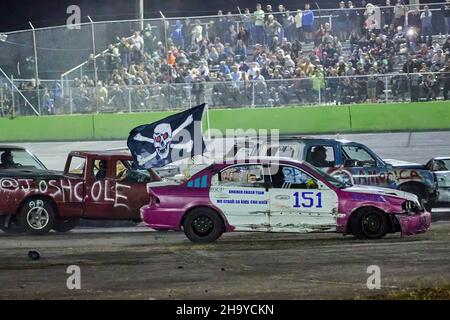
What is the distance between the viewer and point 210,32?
27.5 meters

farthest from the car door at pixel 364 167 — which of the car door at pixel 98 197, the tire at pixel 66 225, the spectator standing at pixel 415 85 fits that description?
the spectator standing at pixel 415 85

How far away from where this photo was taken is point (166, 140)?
1591cm

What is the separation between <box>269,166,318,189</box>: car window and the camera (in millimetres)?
14273

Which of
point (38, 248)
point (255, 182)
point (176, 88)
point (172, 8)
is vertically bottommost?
point (38, 248)

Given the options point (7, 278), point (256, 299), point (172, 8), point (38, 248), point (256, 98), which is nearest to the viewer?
point (256, 299)

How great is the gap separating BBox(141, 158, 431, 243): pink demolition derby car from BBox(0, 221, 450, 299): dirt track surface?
0.26 meters

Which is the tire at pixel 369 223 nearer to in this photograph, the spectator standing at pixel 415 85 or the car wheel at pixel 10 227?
the car wheel at pixel 10 227

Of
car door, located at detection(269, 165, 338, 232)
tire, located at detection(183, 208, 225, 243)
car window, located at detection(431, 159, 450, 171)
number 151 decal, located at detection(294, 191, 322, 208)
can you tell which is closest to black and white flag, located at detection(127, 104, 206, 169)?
tire, located at detection(183, 208, 225, 243)

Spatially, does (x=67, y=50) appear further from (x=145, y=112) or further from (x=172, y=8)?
(x=172, y=8)

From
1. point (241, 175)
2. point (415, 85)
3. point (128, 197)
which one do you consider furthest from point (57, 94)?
point (241, 175)

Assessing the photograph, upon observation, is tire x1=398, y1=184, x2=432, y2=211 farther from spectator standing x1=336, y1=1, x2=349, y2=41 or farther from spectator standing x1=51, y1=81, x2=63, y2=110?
spectator standing x1=51, y1=81, x2=63, y2=110

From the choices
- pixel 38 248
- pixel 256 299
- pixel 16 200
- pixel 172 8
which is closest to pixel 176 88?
pixel 172 8

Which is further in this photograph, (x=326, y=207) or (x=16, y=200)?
(x=16, y=200)

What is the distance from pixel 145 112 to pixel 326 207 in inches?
550
